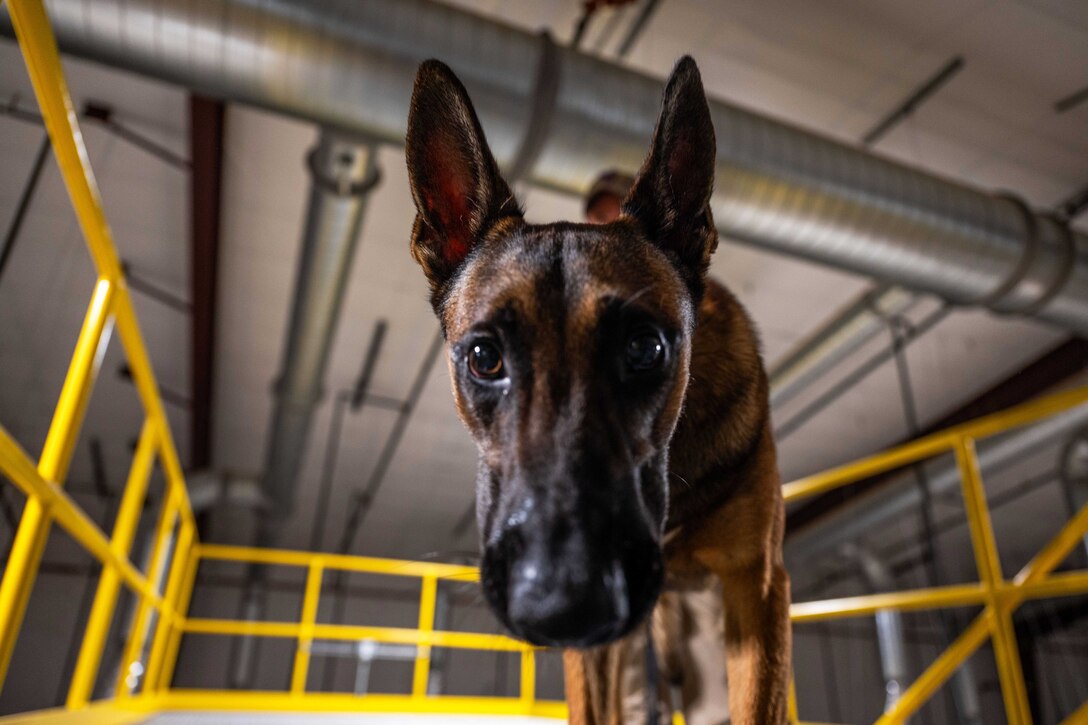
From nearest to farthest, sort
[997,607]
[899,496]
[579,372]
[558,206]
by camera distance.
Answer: [579,372] → [997,607] → [558,206] → [899,496]

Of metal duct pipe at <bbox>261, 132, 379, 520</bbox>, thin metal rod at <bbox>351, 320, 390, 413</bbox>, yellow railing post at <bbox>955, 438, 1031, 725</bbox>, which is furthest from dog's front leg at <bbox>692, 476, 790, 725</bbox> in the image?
thin metal rod at <bbox>351, 320, 390, 413</bbox>

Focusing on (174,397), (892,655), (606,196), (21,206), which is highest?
(174,397)

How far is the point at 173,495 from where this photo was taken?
15.0 ft

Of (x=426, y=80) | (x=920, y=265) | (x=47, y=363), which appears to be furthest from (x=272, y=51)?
(x=47, y=363)

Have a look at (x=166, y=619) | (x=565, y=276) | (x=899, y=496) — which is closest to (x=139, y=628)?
(x=166, y=619)

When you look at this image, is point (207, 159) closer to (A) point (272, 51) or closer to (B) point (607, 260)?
(A) point (272, 51)

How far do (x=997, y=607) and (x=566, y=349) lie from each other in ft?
9.44

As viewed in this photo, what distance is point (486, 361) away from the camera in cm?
97

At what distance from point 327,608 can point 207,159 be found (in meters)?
14.6

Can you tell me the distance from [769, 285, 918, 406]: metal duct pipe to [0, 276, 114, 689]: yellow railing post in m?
6.03

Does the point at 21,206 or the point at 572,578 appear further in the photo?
the point at 21,206

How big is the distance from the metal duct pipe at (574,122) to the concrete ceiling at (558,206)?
0.80 metres

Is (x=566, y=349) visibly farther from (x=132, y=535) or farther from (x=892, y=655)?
(x=892, y=655)

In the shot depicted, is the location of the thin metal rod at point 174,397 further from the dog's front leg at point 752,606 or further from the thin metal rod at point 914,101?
the dog's front leg at point 752,606
